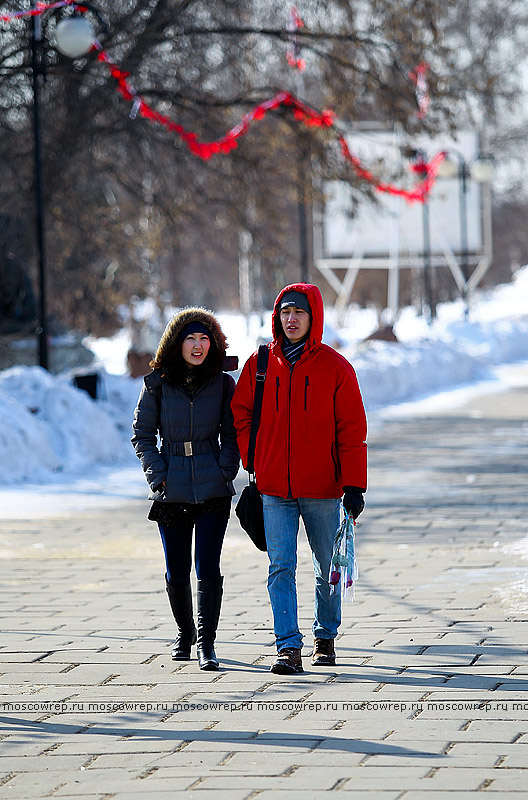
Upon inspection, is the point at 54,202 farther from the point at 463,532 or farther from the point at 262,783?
the point at 262,783

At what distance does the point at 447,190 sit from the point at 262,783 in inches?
1513

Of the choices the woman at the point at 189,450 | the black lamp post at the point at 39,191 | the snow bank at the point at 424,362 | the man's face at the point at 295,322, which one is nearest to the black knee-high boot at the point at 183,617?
the woman at the point at 189,450

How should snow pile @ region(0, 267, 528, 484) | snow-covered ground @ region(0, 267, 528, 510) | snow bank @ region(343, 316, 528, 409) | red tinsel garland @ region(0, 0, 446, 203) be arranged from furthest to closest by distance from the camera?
snow bank @ region(343, 316, 528, 409) < red tinsel garland @ region(0, 0, 446, 203) < snow pile @ region(0, 267, 528, 484) < snow-covered ground @ region(0, 267, 528, 510)

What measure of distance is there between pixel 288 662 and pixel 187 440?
3.44ft

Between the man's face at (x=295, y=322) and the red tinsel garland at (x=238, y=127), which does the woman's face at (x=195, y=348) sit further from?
the red tinsel garland at (x=238, y=127)

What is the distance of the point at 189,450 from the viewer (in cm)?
595

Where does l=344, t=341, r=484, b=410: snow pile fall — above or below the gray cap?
below

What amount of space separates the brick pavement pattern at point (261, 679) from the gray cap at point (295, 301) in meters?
1.49

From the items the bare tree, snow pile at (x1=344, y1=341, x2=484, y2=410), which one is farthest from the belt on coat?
snow pile at (x1=344, y1=341, x2=484, y2=410)

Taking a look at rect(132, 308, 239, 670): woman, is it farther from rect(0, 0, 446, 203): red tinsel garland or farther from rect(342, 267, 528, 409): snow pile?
rect(342, 267, 528, 409): snow pile

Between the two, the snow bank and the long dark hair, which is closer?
the long dark hair

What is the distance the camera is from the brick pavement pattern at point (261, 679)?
13.8 ft

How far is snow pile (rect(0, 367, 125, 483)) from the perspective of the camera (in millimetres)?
12375

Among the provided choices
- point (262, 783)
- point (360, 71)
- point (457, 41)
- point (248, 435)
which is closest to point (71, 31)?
point (360, 71)
